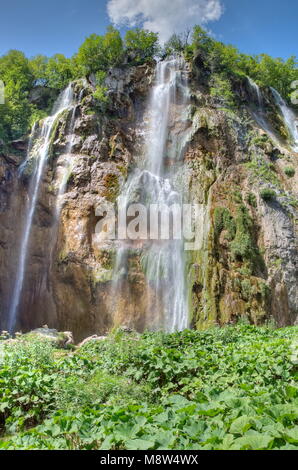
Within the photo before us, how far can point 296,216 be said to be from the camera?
20.0 meters

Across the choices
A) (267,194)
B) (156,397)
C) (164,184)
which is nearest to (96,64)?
(164,184)

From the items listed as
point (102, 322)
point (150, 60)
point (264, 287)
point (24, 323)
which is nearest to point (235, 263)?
point (264, 287)

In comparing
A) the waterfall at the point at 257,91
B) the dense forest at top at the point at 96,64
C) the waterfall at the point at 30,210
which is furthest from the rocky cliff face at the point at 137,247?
the waterfall at the point at 257,91

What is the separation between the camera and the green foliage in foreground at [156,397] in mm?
3469

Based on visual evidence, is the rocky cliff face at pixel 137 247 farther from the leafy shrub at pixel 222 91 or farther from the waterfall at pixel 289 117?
the waterfall at pixel 289 117

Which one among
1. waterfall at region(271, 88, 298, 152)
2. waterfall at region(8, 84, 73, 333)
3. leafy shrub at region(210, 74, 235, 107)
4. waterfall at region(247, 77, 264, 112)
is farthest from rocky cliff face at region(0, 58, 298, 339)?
waterfall at region(247, 77, 264, 112)

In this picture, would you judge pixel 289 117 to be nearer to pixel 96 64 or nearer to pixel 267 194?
pixel 267 194

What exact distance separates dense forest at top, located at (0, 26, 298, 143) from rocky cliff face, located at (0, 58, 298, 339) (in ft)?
6.38

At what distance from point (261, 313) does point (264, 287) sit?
4.07 ft

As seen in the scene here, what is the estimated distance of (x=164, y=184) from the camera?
20469 millimetres

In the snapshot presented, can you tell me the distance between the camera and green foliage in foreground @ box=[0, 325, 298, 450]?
3469mm

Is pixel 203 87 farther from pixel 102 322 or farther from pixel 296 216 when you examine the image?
pixel 102 322

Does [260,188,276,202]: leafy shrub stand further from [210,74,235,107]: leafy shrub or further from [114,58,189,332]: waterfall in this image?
[210,74,235,107]: leafy shrub

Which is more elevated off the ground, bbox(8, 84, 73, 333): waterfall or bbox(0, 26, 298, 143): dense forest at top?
bbox(0, 26, 298, 143): dense forest at top
